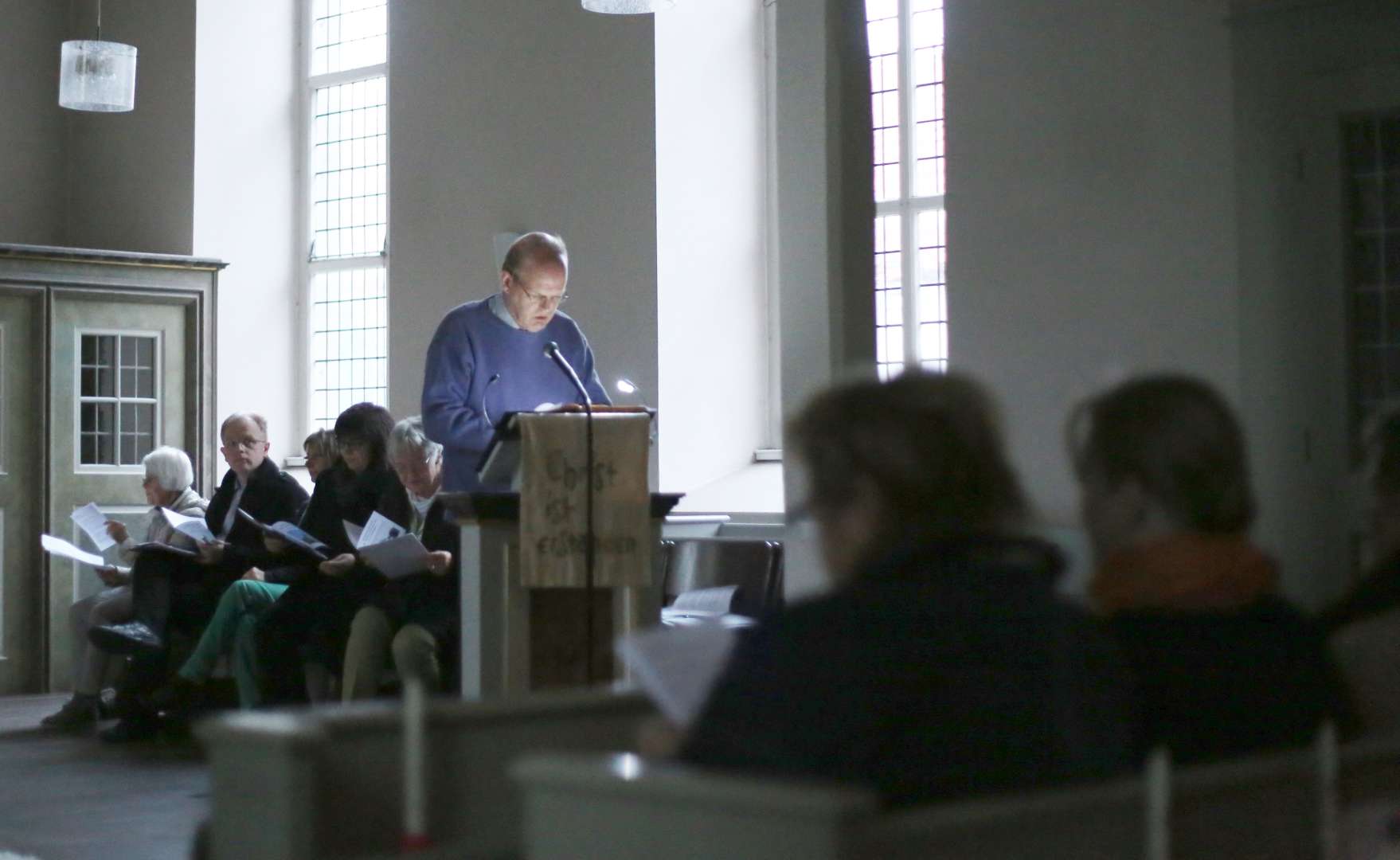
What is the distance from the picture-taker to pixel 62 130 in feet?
35.6

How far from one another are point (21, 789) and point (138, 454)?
153 inches

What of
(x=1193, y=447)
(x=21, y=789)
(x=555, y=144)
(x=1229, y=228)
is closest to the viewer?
(x=1193, y=447)

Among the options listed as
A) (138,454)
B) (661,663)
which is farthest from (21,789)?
(661,663)

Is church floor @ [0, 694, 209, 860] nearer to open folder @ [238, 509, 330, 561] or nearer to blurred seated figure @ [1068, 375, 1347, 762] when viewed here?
open folder @ [238, 509, 330, 561]

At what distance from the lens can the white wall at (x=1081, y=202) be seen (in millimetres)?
4535

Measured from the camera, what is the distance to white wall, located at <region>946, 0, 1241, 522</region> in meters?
4.54

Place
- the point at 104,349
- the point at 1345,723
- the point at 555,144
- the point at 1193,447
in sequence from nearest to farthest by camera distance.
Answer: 1. the point at 1193,447
2. the point at 1345,723
3. the point at 555,144
4. the point at 104,349

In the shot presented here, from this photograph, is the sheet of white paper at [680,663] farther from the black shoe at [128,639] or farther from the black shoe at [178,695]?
the black shoe at [178,695]

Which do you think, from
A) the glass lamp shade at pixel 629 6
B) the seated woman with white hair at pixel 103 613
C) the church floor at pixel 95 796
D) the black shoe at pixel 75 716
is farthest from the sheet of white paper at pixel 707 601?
the black shoe at pixel 75 716

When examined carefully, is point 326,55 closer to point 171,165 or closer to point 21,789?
point 171,165

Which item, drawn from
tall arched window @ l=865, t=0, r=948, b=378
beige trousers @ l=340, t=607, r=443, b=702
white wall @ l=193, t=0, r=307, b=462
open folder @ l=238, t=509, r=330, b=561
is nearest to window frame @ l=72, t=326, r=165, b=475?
white wall @ l=193, t=0, r=307, b=462

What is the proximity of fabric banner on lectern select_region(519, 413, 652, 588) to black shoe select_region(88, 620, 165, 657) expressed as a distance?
123 inches

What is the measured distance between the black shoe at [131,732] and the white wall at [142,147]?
150 inches

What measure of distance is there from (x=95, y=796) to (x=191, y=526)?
5.64 ft
